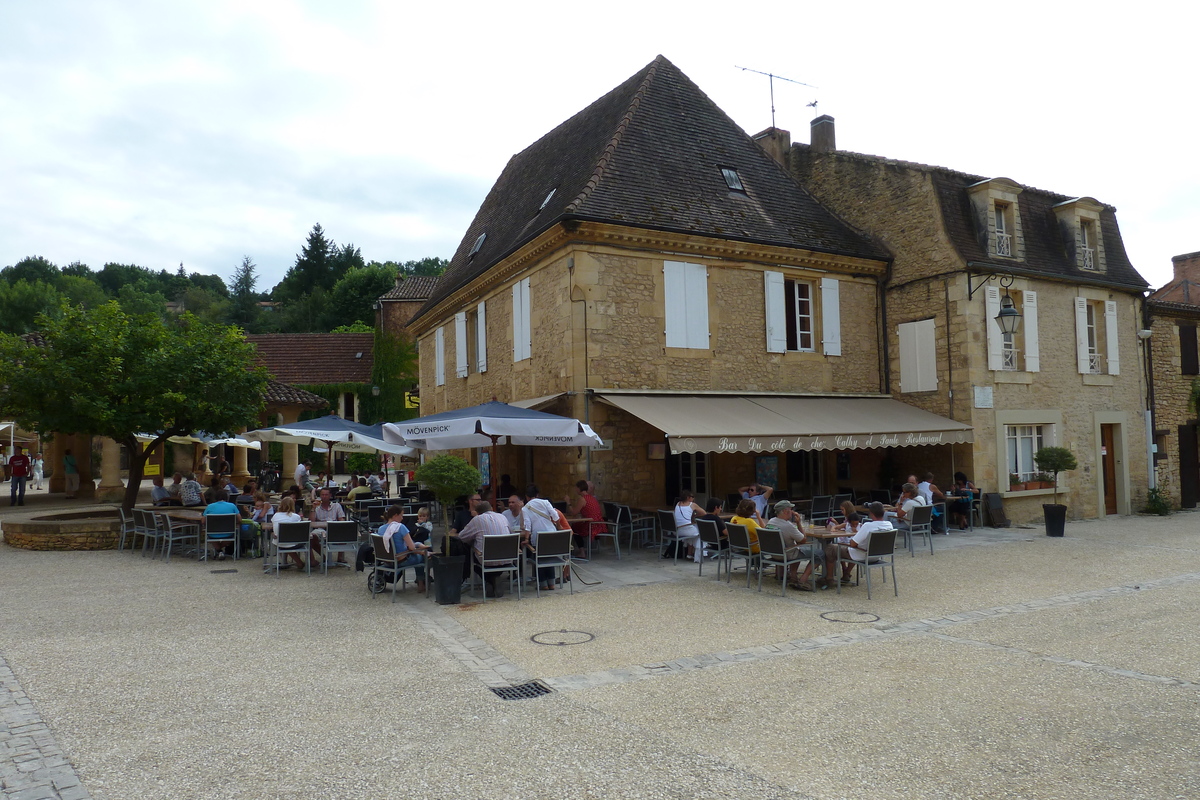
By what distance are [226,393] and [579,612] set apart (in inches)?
314

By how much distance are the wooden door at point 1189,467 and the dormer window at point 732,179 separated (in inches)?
501

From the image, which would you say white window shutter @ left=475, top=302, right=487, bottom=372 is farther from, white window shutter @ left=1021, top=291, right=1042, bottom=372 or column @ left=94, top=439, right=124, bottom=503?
white window shutter @ left=1021, top=291, right=1042, bottom=372

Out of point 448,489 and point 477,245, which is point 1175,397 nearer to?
point 477,245

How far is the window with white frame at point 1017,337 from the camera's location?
15.2 meters

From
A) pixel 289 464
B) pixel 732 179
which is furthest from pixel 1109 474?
pixel 289 464

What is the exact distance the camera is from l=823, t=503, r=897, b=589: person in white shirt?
880 centimetres

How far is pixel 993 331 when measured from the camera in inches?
599

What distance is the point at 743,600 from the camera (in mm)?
8523

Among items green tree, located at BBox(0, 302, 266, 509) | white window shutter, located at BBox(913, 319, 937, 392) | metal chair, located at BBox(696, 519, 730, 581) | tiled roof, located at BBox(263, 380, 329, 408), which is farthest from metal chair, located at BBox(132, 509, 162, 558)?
white window shutter, located at BBox(913, 319, 937, 392)

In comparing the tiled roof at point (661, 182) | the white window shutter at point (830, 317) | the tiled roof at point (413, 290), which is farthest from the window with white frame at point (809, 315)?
the tiled roof at point (413, 290)

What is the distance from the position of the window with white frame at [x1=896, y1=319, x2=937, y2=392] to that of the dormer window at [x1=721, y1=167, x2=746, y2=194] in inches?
162

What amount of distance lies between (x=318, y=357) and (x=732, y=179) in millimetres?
27760

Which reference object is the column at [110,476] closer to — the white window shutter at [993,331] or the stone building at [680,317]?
the stone building at [680,317]

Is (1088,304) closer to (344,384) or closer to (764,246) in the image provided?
(764,246)
